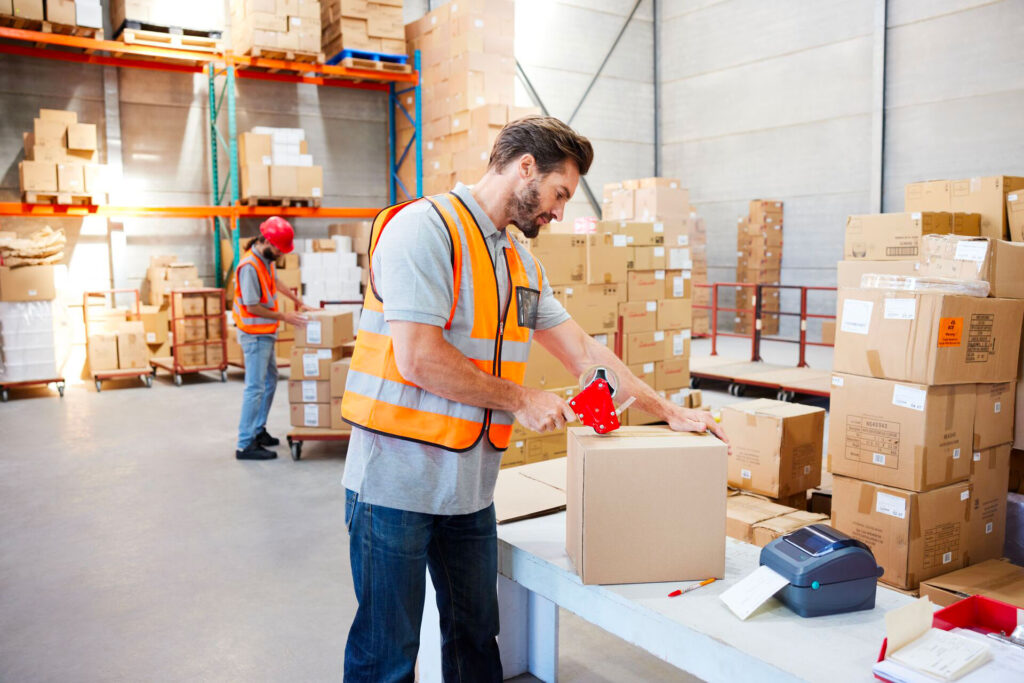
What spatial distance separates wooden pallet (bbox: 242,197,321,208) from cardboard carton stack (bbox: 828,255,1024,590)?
8.11m

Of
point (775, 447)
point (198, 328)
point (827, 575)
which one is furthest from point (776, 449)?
point (198, 328)

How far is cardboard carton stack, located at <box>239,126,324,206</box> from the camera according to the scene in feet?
32.0

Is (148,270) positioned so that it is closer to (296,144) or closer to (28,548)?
(296,144)

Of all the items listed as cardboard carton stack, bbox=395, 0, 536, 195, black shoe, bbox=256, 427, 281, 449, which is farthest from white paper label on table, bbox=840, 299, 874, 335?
cardboard carton stack, bbox=395, 0, 536, 195

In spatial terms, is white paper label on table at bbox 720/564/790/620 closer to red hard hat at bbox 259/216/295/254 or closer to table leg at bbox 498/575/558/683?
table leg at bbox 498/575/558/683

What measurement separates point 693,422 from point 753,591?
16.8 inches

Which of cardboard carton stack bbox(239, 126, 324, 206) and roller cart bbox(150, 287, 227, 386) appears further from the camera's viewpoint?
cardboard carton stack bbox(239, 126, 324, 206)

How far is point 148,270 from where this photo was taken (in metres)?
10.5

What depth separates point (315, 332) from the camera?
20.2 ft

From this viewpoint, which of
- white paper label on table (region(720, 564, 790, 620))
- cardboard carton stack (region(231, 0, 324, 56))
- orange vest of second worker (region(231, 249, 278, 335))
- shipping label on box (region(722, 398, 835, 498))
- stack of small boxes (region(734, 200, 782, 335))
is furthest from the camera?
stack of small boxes (region(734, 200, 782, 335))

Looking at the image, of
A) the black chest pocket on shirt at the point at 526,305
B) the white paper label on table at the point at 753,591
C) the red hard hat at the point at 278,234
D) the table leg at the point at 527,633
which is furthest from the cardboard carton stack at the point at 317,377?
the white paper label on table at the point at 753,591

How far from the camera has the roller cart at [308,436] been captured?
6094 mm

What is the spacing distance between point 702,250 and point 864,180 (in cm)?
273

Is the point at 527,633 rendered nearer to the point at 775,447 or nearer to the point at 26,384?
the point at 775,447
